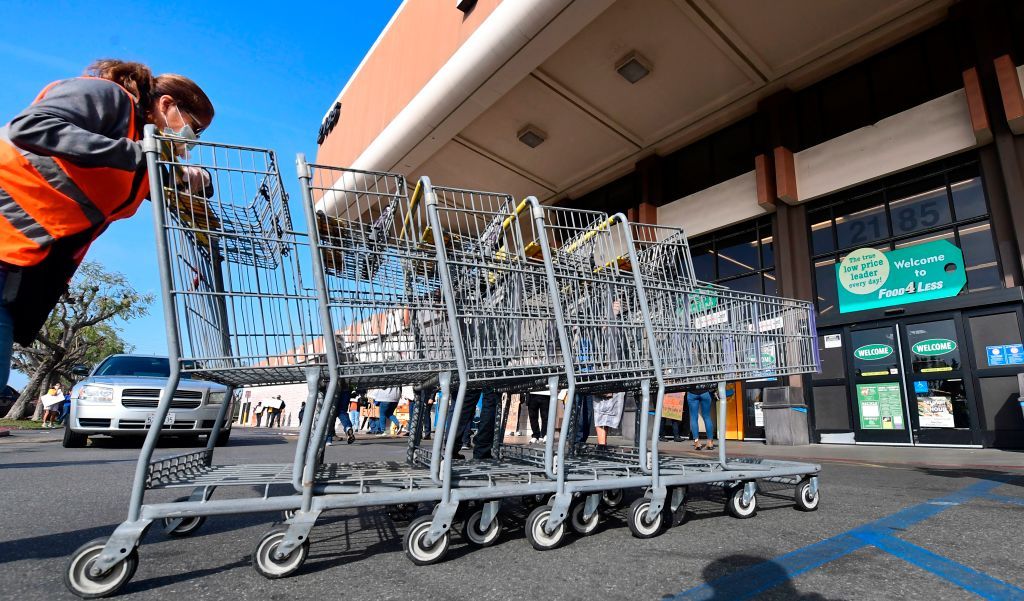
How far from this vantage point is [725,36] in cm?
901

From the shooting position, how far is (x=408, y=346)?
3.47 meters

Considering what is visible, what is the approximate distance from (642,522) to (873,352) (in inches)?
317

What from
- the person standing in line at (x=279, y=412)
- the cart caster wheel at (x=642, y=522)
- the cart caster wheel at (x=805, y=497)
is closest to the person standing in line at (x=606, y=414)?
the cart caster wheel at (x=805, y=497)

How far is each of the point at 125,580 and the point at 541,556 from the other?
1.69 metres

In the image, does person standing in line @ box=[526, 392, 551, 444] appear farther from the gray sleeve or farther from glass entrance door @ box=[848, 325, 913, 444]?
the gray sleeve

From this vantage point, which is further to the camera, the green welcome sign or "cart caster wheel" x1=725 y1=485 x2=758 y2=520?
the green welcome sign

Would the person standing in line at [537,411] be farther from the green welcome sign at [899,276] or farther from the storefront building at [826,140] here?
the green welcome sign at [899,276]

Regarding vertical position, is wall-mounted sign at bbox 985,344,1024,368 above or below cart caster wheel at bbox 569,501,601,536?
above

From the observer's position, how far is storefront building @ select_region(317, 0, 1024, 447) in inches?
313

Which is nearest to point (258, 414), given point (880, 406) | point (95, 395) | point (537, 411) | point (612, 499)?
point (95, 395)

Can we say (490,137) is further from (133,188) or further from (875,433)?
(133,188)

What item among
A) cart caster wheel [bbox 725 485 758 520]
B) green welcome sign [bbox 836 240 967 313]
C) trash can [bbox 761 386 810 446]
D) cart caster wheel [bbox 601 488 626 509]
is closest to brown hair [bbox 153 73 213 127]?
cart caster wheel [bbox 601 488 626 509]

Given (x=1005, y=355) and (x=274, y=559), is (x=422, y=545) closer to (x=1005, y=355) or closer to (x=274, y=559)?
(x=274, y=559)

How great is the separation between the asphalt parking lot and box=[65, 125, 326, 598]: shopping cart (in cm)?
25
